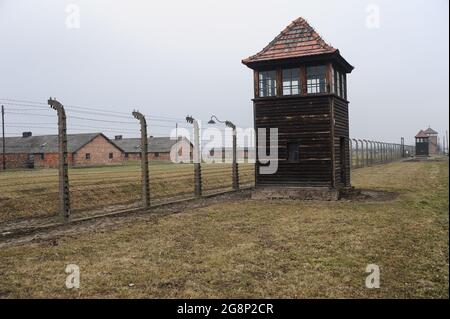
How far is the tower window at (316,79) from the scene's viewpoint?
16391mm

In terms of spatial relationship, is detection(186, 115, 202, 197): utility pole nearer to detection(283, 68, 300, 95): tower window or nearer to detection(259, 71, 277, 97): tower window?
detection(259, 71, 277, 97): tower window

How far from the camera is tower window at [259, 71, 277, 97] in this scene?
17172 mm

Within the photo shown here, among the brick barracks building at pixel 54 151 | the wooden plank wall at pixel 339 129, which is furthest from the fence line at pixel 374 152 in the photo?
the brick barracks building at pixel 54 151

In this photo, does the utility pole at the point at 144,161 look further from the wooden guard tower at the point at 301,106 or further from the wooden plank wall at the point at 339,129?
the wooden plank wall at the point at 339,129

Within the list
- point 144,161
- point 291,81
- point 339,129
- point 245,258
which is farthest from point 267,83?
point 245,258

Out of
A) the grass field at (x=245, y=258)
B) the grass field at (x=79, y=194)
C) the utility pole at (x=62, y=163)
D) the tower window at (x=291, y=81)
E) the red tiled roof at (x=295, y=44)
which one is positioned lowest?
the grass field at (x=245, y=258)

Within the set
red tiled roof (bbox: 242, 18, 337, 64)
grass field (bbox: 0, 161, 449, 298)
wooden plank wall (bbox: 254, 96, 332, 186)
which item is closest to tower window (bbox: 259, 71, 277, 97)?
wooden plank wall (bbox: 254, 96, 332, 186)

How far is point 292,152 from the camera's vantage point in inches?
667

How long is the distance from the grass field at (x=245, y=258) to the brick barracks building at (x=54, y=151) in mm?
44487

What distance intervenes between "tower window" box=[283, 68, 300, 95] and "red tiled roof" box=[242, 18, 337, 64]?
0.67m
